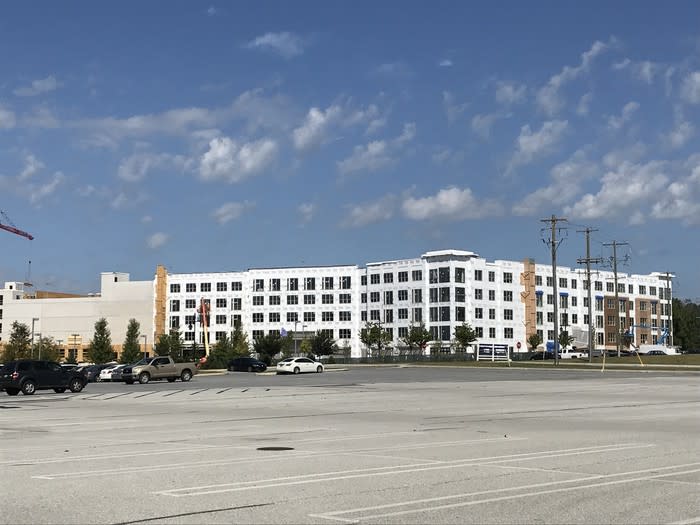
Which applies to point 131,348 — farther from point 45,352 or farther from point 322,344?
point 322,344

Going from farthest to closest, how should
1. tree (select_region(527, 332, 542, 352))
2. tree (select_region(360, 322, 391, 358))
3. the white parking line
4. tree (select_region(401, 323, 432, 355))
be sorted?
tree (select_region(527, 332, 542, 352)) < tree (select_region(360, 322, 391, 358)) < tree (select_region(401, 323, 432, 355)) < the white parking line

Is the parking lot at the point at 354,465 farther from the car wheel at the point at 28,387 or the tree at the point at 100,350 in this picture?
the tree at the point at 100,350

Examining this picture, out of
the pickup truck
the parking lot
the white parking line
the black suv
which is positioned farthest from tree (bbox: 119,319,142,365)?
the white parking line

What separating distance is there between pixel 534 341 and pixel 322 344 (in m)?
35.0

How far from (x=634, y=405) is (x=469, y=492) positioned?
66.7 ft

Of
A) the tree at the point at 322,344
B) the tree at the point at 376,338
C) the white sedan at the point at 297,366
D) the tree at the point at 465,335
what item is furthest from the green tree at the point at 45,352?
the tree at the point at 465,335

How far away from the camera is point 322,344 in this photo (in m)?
141

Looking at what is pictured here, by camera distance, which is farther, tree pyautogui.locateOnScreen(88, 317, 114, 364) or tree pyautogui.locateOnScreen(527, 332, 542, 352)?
tree pyautogui.locateOnScreen(527, 332, 542, 352)

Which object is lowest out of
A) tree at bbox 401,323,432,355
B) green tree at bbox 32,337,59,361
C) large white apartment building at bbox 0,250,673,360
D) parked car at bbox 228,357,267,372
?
parked car at bbox 228,357,267,372

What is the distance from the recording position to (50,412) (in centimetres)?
2845

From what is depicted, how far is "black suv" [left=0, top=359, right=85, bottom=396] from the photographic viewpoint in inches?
1587

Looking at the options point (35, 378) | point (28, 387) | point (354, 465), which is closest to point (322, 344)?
point (35, 378)

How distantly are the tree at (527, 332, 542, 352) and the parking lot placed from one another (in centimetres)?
12194

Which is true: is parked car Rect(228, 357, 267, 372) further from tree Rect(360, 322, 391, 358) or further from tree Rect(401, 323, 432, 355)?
tree Rect(360, 322, 391, 358)
